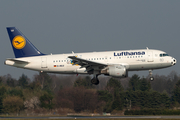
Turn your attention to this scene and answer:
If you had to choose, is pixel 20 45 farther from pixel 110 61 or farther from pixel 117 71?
pixel 117 71

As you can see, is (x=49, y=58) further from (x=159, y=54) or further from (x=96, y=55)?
(x=159, y=54)

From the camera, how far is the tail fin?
42.5m

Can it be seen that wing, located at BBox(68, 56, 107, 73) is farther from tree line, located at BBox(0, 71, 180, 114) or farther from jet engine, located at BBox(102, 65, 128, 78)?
tree line, located at BBox(0, 71, 180, 114)

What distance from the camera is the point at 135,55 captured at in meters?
38.4

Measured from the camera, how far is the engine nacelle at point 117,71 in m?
37.2

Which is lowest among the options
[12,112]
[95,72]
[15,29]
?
[12,112]

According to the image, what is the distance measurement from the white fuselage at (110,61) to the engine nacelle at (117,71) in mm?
871

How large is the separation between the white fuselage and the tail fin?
1.75m

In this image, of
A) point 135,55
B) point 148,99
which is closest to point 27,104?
point 148,99

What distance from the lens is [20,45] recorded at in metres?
43.0

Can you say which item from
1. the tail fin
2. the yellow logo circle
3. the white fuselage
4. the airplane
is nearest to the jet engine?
the airplane

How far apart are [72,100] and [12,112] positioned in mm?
14761

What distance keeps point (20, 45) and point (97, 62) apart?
12.8 metres

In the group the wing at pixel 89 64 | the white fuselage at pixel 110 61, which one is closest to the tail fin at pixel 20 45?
the white fuselage at pixel 110 61
